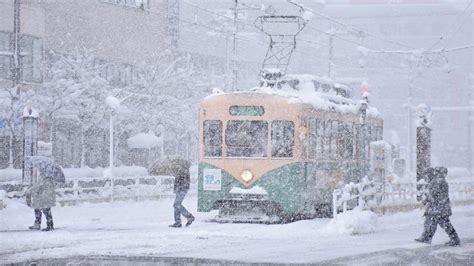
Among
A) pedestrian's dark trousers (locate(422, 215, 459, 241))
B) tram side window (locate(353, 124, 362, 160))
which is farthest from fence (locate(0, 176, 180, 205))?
pedestrian's dark trousers (locate(422, 215, 459, 241))

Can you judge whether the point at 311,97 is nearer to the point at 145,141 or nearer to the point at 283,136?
A: the point at 283,136

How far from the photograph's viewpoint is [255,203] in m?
21.6

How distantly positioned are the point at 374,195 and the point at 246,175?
3.74m

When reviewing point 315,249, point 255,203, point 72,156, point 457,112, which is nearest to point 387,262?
point 315,249

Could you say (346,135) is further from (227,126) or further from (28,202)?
(28,202)

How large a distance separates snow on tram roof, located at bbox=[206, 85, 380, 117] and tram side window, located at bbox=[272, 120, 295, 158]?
0.56 meters

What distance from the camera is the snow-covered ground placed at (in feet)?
46.3

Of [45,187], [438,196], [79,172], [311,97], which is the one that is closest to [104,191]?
[79,172]

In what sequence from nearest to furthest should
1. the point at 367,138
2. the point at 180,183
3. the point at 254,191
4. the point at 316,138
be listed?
1. the point at 180,183
2. the point at 254,191
3. the point at 316,138
4. the point at 367,138

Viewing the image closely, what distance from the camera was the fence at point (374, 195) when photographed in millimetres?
20938

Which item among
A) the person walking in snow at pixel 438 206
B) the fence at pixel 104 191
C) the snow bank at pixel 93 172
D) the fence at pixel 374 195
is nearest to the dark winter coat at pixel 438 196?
the person walking in snow at pixel 438 206

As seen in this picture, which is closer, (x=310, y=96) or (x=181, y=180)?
(x=181, y=180)

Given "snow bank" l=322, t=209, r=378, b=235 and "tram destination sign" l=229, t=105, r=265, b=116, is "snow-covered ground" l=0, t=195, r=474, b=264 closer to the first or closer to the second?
"snow bank" l=322, t=209, r=378, b=235

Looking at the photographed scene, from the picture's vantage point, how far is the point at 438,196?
653 inches
